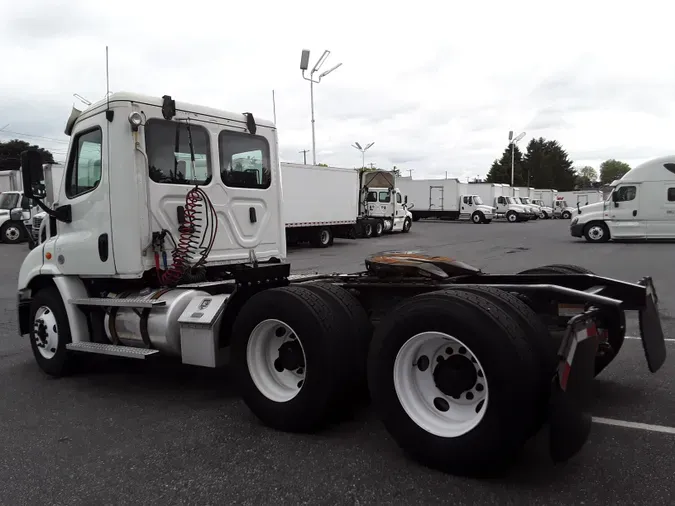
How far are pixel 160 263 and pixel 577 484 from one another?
12.3ft

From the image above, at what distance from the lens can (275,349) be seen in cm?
425

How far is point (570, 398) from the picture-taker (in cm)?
289

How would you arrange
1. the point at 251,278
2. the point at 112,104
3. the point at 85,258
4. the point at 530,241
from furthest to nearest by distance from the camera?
the point at 530,241
the point at 85,258
the point at 112,104
the point at 251,278

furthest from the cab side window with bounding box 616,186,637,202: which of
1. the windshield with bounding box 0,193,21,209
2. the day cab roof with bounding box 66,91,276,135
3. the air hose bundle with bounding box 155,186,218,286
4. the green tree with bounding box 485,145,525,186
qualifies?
the green tree with bounding box 485,145,525,186

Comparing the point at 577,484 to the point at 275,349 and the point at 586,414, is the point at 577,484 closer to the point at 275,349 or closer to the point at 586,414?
the point at 586,414

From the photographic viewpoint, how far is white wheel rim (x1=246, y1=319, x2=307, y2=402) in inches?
161

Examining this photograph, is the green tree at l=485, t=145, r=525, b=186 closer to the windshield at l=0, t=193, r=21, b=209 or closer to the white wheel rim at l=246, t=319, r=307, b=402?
the windshield at l=0, t=193, r=21, b=209

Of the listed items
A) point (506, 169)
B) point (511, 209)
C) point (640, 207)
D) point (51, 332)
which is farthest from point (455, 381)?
point (506, 169)

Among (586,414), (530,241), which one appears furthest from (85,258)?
(530,241)

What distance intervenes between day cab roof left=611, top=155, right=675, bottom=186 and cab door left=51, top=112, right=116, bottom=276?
22.4 meters

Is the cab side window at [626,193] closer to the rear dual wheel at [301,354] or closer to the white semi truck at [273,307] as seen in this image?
the white semi truck at [273,307]

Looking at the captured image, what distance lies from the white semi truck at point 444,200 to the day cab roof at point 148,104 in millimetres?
39368

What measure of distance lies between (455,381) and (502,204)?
49.0 meters

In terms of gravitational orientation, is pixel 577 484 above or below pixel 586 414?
below
